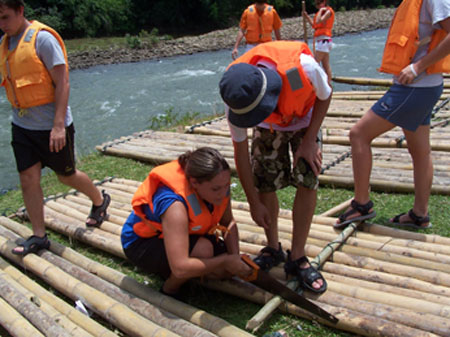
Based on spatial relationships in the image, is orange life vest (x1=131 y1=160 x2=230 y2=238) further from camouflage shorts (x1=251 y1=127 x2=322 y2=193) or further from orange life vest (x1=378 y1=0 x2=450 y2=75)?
orange life vest (x1=378 y1=0 x2=450 y2=75)

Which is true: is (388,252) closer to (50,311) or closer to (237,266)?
(237,266)

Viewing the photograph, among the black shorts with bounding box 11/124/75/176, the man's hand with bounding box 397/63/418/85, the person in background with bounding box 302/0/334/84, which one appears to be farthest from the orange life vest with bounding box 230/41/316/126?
the person in background with bounding box 302/0/334/84

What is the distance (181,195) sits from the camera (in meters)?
2.45

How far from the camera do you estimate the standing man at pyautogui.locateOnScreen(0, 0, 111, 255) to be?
3.36 metres

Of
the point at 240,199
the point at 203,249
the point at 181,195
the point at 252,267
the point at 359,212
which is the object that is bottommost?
the point at 240,199

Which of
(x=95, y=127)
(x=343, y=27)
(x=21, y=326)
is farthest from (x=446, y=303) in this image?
(x=343, y=27)

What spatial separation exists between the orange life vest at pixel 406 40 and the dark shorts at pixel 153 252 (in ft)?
5.74

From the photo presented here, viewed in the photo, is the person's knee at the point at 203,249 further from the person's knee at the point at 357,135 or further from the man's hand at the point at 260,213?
the person's knee at the point at 357,135

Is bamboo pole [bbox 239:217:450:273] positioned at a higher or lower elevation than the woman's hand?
lower

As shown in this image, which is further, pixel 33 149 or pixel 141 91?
pixel 141 91

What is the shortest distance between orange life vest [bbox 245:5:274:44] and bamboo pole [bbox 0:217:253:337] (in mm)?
5786

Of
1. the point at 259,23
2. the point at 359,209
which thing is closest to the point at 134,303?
the point at 359,209

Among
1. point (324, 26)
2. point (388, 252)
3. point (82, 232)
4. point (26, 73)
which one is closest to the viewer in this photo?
point (388, 252)

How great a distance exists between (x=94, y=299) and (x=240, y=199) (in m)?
2.10
